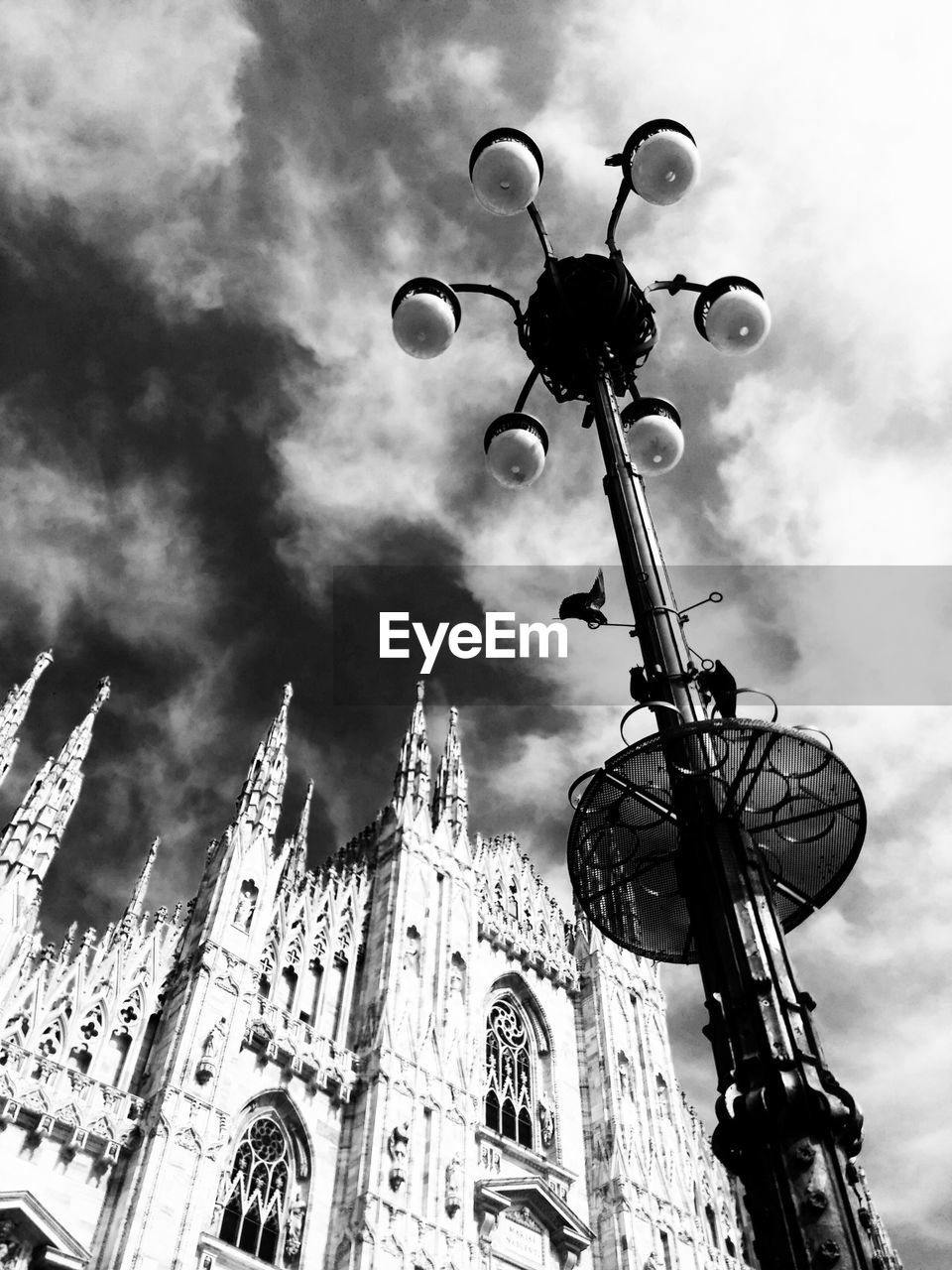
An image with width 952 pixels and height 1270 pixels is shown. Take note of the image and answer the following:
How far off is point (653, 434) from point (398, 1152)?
15877 mm

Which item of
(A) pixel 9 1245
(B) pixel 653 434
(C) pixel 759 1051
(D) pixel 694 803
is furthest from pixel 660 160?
(A) pixel 9 1245

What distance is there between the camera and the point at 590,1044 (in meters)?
25.8

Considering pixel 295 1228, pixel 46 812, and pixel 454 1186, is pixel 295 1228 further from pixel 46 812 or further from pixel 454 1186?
pixel 46 812

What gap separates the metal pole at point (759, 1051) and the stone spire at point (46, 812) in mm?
15059

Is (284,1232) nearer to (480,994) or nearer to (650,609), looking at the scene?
(480,994)

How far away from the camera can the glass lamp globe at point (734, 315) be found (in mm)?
7707

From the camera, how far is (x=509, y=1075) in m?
23.8

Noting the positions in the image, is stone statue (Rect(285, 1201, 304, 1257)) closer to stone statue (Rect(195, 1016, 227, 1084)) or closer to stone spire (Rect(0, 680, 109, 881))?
stone statue (Rect(195, 1016, 227, 1084))

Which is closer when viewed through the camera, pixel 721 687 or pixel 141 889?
pixel 721 687

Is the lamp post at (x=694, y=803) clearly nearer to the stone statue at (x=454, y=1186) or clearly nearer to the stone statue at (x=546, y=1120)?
the stone statue at (x=454, y=1186)

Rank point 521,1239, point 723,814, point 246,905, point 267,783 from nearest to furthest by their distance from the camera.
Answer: point 723,814 < point 246,905 < point 521,1239 < point 267,783

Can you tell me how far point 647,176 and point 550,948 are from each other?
23.9 meters

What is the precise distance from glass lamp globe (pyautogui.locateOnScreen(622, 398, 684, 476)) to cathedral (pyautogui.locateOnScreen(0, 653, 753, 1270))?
531 inches

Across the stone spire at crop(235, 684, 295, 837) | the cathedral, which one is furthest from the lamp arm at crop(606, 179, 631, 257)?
the stone spire at crop(235, 684, 295, 837)
